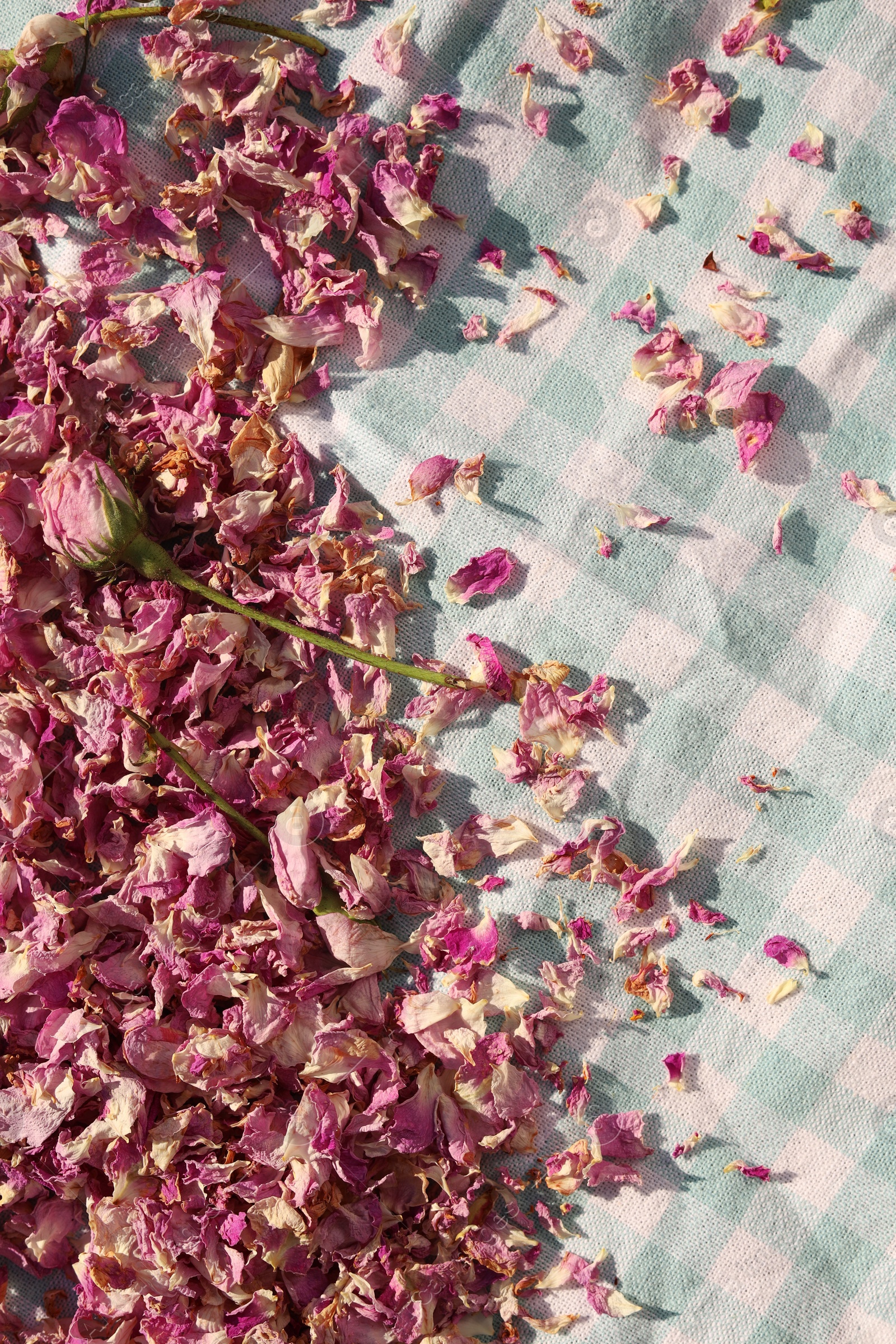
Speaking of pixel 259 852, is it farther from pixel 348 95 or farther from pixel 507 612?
pixel 348 95

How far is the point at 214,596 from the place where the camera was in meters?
0.74

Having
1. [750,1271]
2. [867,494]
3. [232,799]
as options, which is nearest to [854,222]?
[867,494]

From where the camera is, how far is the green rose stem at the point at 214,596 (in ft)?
2.39

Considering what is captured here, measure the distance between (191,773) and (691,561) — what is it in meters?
0.38

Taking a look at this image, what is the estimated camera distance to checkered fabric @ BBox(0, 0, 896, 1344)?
2.58 ft

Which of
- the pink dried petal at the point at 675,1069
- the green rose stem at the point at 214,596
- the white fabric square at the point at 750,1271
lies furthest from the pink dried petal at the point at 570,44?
the white fabric square at the point at 750,1271

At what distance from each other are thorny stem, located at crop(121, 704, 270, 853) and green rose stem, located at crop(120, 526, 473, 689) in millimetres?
93

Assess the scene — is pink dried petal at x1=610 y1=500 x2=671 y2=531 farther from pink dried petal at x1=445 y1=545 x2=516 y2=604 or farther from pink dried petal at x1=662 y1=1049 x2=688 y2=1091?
pink dried petal at x1=662 y1=1049 x2=688 y2=1091

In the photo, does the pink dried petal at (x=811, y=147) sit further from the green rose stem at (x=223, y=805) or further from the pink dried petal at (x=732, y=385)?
the green rose stem at (x=223, y=805)

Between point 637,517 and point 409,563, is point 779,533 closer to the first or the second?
point 637,517

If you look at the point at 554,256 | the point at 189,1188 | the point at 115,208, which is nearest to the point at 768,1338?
the point at 189,1188

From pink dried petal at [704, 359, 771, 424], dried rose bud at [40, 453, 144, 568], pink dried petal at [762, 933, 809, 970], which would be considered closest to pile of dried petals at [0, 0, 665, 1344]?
dried rose bud at [40, 453, 144, 568]

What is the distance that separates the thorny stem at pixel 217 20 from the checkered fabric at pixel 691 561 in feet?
0.06

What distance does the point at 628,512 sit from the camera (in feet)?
2.61
